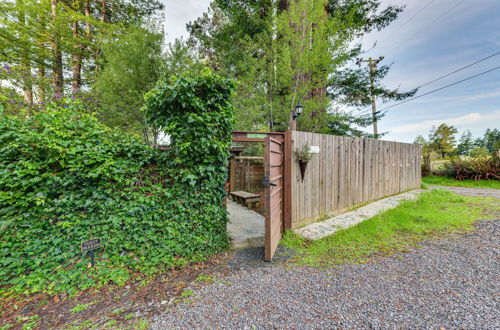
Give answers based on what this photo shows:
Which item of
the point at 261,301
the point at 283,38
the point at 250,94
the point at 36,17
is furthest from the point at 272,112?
the point at 36,17

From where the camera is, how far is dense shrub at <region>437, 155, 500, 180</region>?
323 inches

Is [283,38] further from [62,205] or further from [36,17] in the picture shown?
[36,17]

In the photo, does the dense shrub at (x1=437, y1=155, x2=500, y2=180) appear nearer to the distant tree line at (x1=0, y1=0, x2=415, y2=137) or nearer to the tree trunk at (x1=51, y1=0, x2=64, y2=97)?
the distant tree line at (x1=0, y1=0, x2=415, y2=137)

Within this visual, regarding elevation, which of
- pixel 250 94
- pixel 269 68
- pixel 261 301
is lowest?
pixel 261 301

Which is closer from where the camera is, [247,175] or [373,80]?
[247,175]

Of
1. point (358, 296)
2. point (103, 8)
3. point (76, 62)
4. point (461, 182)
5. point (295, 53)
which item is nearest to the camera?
point (358, 296)

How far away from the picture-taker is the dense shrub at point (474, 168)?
820 cm

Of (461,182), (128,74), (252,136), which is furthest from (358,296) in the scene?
(461,182)

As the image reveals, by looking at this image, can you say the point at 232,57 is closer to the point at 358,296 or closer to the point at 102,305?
the point at 102,305

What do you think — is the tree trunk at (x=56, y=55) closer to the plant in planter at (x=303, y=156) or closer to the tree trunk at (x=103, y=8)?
the tree trunk at (x=103, y=8)

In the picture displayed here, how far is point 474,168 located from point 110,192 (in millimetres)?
13548

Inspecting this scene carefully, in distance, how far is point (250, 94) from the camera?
23.2 feet

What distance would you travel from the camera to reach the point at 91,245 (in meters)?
1.98

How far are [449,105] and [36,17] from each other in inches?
942
